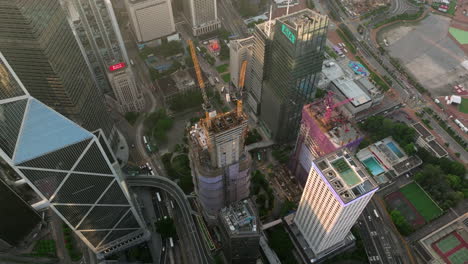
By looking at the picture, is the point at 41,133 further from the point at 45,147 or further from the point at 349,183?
the point at 349,183

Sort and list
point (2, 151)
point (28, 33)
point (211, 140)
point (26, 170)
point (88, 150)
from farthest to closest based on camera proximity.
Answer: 1. point (211, 140)
2. point (28, 33)
3. point (88, 150)
4. point (26, 170)
5. point (2, 151)

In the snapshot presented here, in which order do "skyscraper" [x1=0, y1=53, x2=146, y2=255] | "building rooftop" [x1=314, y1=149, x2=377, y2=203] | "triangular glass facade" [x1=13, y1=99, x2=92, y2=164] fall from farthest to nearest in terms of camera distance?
"building rooftop" [x1=314, y1=149, x2=377, y2=203] < "triangular glass facade" [x1=13, y1=99, x2=92, y2=164] < "skyscraper" [x1=0, y1=53, x2=146, y2=255]

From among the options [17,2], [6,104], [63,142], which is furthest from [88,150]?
Result: [17,2]

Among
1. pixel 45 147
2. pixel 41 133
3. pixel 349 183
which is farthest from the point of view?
pixel 349 183

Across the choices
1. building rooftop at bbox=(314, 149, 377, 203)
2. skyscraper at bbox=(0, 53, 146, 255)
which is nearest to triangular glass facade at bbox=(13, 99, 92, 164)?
skyscraper at bbox=(0, 53, 146, 255)

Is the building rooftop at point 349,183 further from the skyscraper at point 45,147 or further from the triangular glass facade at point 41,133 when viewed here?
the triangular glass facade at point 41,133

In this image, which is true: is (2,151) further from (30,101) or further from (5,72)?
(5,72)

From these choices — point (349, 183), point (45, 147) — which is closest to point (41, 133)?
point (45, 147)

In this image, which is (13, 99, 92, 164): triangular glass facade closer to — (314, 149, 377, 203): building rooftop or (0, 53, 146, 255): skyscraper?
(0, 53, 146, 255): skyscraper

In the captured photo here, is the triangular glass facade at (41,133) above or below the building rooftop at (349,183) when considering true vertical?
above

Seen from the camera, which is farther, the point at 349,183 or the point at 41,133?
the point at 349,183

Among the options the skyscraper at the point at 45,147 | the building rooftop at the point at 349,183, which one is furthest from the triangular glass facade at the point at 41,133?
the building rooftop at the point at 349,183
